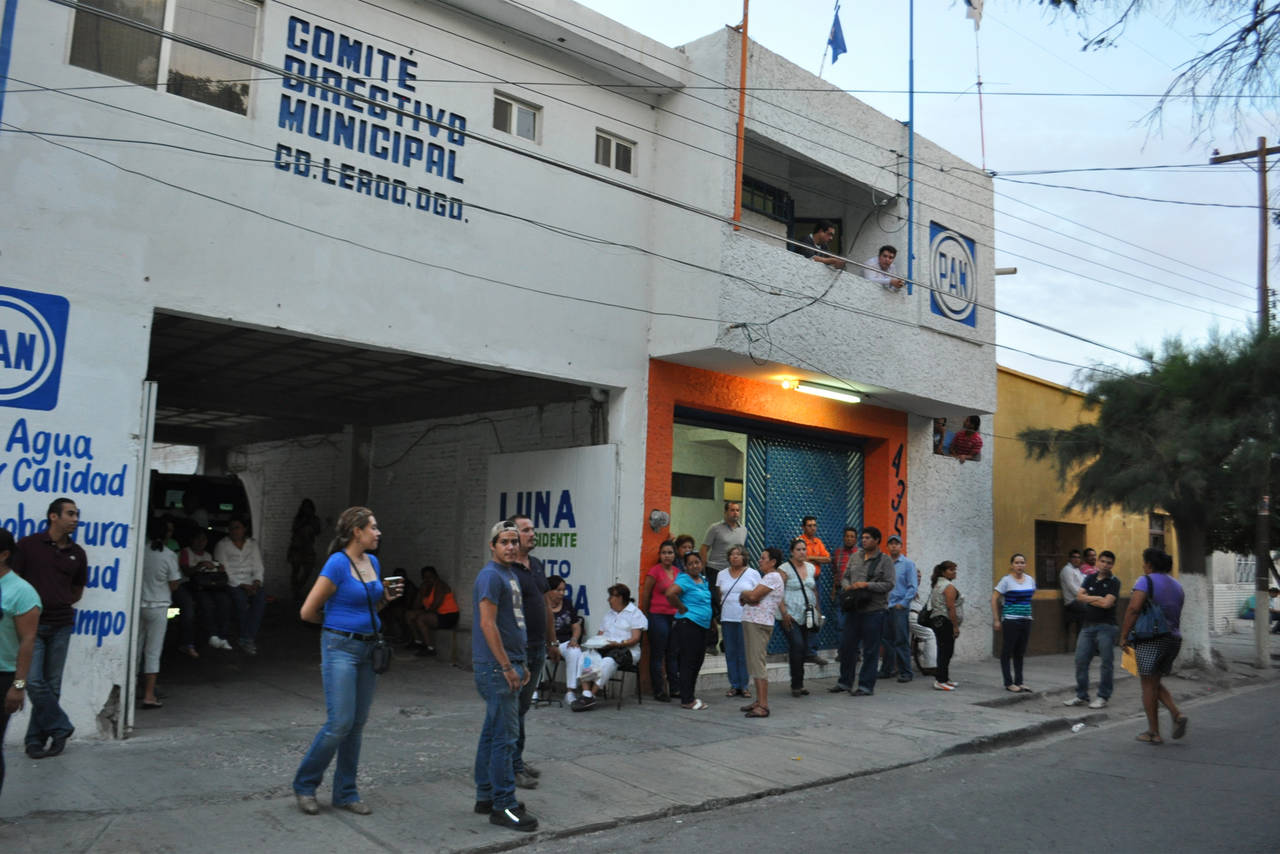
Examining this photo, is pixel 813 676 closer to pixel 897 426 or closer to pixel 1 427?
pixel 897 426

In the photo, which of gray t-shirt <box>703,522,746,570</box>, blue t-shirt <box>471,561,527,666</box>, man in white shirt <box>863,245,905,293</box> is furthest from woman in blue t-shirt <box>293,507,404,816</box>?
man in white shirt <box>863,245,905,293</box>

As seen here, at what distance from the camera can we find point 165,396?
13773 millimetres

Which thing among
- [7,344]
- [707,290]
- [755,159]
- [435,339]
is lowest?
[7,344]

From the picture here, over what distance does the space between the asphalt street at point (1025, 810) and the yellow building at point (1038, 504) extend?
25.8 feet

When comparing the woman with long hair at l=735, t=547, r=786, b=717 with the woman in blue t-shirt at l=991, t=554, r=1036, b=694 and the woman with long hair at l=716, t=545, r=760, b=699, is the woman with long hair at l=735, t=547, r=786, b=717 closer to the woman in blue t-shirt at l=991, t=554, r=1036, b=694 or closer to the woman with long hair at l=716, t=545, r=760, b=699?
the woman with long hair at l=716, t=545, r=760, b=699

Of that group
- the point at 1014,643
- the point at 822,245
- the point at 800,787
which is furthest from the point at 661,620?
the point at 822,245

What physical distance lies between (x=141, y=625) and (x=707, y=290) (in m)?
6.51

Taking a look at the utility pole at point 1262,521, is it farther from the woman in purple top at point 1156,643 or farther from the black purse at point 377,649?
the black purse at point 377,649

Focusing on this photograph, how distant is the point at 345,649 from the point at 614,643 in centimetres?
459

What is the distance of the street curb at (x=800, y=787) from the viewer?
226 inches

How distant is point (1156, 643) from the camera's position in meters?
8.75

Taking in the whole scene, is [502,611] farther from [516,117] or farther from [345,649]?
[516,117]

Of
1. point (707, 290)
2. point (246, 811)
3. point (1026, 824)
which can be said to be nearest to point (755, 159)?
point (707, 290)

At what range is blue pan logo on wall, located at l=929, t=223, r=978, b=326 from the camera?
47.5 feet
